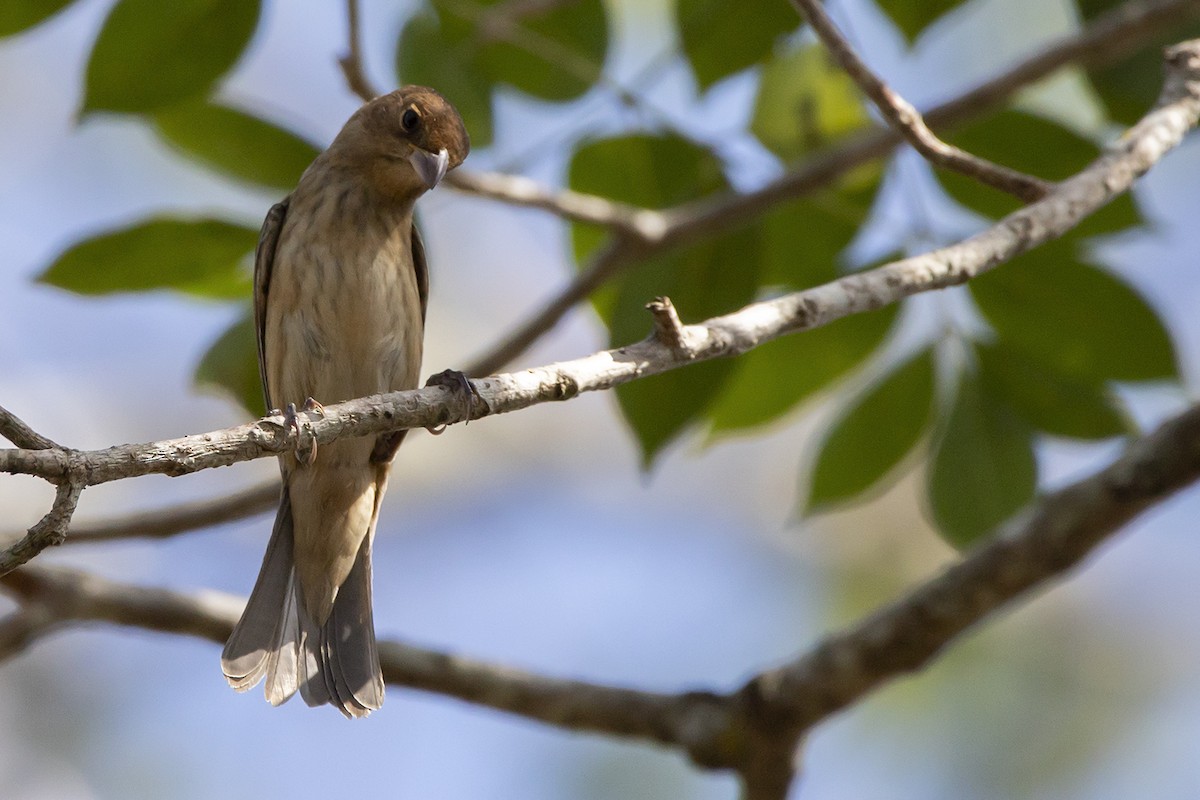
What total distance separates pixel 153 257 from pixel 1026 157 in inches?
90.6

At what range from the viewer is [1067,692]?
28.8 feet

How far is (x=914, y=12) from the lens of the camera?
338 centimetres

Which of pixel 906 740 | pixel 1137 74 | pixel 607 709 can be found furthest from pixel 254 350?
pixel 906 740

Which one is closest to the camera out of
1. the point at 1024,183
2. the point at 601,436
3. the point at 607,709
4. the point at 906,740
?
the point at 1024,183

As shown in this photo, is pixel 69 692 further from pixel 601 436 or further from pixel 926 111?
pixel 926 111

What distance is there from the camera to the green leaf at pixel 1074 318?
11.0 feet

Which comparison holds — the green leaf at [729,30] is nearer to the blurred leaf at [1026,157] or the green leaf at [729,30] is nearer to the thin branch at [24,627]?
the blurred leaf at [1026,157]

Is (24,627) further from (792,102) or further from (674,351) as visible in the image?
(792,102)

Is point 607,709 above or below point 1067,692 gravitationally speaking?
below

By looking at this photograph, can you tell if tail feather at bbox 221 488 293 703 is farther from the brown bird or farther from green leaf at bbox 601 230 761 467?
green leaf at bbox 601 230 761 467

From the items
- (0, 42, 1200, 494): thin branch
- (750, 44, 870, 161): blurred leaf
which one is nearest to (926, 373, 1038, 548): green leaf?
(0, 42, 1200, 494): thin branch

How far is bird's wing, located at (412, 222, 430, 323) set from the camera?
12.9 feet

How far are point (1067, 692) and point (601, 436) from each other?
147 inches

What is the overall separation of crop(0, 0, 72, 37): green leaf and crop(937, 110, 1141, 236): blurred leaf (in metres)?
2.25
